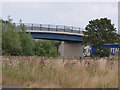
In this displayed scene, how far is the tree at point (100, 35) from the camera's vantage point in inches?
1398

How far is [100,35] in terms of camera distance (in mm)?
35438

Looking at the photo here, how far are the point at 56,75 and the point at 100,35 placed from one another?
94.2 ft

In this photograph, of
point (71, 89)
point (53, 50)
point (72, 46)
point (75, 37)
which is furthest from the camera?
point (72, 46)

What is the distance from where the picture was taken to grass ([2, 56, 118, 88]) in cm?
685

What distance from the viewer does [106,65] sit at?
9.35 m

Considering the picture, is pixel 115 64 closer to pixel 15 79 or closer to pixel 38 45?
pixel 15 79

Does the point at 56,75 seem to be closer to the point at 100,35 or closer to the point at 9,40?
the point at 9,40

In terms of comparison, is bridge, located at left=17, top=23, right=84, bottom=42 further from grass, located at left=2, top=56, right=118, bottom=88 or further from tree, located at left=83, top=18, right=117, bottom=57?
grass, located at left=2, top=56, right=118, bottom=88

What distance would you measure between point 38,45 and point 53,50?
6.35 m

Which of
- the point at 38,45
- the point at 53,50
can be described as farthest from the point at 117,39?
the point at 38,45

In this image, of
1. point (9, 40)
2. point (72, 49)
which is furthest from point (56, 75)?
point (72, 49)

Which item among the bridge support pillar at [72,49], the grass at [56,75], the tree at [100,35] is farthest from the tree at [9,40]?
the bridge support pillar at [72,49]

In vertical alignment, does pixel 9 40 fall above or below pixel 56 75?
above

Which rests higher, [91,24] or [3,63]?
[91,24]
